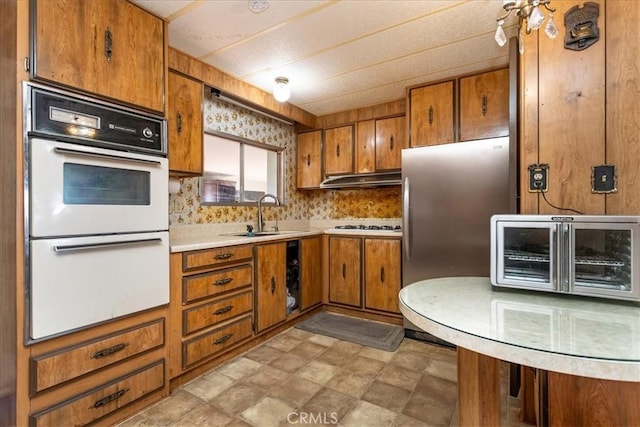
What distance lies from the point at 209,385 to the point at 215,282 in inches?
27.3

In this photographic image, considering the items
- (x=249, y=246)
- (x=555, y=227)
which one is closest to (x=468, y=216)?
(x=555, y=227)

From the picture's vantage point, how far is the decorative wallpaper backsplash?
273 centimetres

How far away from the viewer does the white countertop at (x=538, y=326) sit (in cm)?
70

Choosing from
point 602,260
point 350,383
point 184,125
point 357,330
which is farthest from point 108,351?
point 602,260

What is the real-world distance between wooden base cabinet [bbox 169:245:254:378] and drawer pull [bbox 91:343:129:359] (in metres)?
0.31

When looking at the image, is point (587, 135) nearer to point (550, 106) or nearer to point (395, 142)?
point (550, 106)

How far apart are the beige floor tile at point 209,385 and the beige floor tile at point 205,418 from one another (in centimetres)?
11

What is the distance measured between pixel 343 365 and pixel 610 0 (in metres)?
2.63

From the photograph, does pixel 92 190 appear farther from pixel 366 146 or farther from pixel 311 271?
pixel 366 146

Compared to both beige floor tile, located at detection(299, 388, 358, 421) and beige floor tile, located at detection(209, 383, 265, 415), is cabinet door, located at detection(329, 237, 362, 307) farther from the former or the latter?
beige floor tile, located at detection(209, 383, 265, 415)

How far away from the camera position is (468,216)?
252cm

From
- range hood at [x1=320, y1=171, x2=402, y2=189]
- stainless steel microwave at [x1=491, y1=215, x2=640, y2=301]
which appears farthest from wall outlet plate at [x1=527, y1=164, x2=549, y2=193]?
range hood at [x1=320, y1=171, x2=402, y2=189]

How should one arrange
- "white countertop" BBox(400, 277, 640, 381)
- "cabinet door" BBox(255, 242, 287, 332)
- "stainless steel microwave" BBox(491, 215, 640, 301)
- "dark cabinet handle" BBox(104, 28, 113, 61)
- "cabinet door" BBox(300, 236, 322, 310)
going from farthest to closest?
"cabinet door" BBox(300, 236, 322, 310), "cabinet door" BBox(255, 242, 287, 332), "dark cabinet handle" BBox(104, 28, 113, 61), "stainless steel microwave" BBox(491, 215, 640, 301), "white countertop" BBox(400, 277, 640, 381)

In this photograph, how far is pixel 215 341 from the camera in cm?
219
